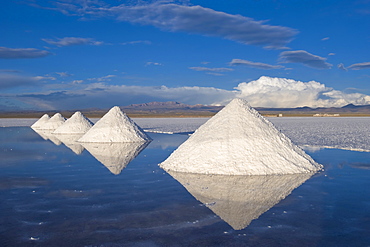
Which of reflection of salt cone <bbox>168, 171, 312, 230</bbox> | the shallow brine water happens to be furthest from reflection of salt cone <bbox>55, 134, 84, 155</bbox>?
reflection of salt cone <bbox>168, 171, 312, 230</bbox>

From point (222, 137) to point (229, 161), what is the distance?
1233mm

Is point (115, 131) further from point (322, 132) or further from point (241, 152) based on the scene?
point (322, 132)

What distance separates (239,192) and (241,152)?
3.04 m

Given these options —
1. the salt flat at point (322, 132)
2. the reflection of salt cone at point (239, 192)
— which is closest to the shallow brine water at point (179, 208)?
the reflection of salt cone at point (239, 192)

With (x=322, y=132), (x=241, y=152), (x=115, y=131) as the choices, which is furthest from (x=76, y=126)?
(x=241, y=152)

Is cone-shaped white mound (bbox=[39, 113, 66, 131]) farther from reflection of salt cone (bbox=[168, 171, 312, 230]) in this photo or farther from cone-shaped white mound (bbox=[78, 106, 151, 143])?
reflection of salt cone (bbox=[168, 171, 312, 230])

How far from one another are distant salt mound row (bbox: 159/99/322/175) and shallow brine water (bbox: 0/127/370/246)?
22.7 inches

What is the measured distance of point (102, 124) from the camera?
77.0ft

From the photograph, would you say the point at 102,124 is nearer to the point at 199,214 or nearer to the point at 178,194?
the point at 178,194

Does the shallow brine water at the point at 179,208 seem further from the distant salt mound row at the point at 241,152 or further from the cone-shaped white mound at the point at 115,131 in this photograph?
the cone-shaped white mound at the point at 115,131

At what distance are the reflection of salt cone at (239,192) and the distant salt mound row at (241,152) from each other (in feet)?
1.49

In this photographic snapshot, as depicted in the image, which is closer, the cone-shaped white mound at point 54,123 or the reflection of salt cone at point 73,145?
the reflection of salt cone at point 73,145

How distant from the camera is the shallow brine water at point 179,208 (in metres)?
5.27

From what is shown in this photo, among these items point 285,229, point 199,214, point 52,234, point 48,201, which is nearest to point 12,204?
point 48,201
